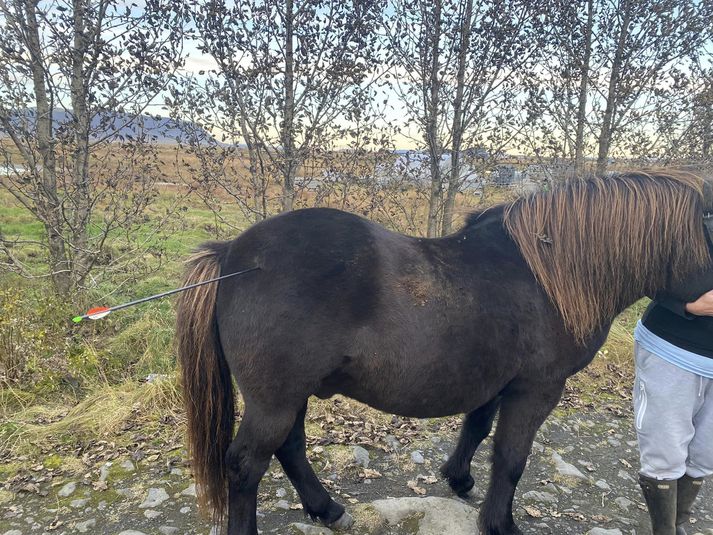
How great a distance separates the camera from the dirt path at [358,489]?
265cm

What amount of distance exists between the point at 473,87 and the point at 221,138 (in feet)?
10.1

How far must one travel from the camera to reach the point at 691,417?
86.9 inches

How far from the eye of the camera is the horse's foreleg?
233 centimetres

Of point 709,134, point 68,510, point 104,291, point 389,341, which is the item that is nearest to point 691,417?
point 389,341

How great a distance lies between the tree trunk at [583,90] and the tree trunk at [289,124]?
385cm

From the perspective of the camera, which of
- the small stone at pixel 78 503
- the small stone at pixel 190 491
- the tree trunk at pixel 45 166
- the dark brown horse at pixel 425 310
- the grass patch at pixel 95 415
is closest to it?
the dark brown horse at pixel 425 310

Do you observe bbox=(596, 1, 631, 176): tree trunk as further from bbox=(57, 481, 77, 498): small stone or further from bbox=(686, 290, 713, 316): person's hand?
bbox=(57, 481, 77, 498): small stone

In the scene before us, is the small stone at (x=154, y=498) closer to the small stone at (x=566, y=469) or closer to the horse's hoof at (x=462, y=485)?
the horse's hoof at (x=462, y=485)

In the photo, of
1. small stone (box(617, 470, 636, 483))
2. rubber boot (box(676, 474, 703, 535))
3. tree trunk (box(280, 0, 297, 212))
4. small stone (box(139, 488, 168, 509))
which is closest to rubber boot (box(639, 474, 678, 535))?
rubber boot (box(676, 474, 703, 535))

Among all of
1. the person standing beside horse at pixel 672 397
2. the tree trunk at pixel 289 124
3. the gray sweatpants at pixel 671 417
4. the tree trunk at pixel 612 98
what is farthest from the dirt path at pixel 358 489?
the tree trunk at pixel 612 98

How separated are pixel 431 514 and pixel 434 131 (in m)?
4.55

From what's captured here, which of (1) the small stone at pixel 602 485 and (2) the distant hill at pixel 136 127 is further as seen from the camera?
(2) the distant hill at pixel 136 127

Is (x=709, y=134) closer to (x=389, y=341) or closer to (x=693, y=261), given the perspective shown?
(x=693, y=261)

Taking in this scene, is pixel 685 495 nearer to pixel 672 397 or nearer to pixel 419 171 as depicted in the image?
pixel 672 397
